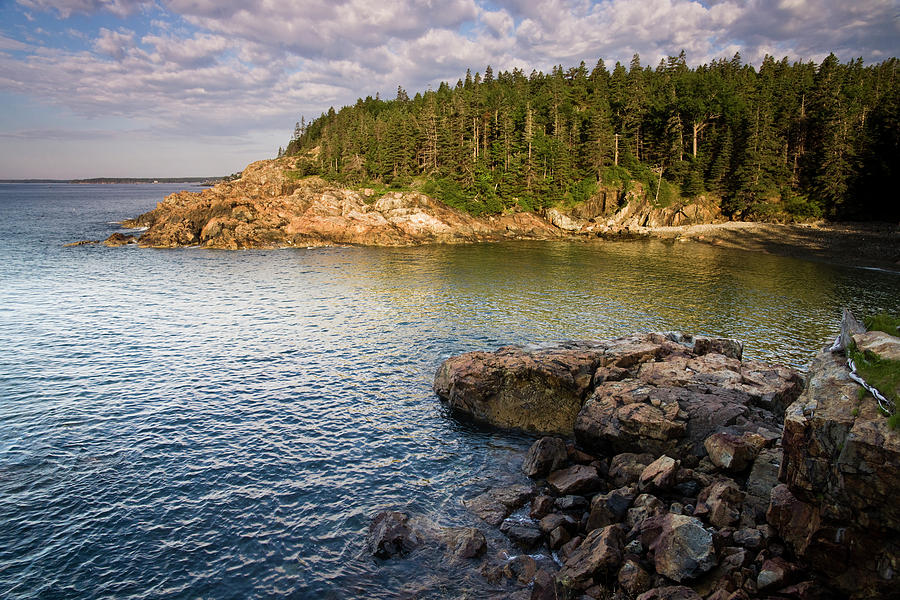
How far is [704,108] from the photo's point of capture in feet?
328

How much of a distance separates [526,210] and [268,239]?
51105mm

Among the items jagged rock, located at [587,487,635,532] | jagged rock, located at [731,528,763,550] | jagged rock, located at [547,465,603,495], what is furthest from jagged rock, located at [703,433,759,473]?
jagged rock, located at [547,465,603,495]

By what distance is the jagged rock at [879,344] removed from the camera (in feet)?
38.4

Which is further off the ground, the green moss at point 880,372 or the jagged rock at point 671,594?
the green moss at point 880,372

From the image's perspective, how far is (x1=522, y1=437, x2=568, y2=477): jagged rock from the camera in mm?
19297

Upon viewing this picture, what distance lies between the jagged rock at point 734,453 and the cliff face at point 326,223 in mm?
73368

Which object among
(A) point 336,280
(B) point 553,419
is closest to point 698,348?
(B) point 553,419

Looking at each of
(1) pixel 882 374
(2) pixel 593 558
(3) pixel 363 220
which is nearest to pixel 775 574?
(2) pixel 593 558

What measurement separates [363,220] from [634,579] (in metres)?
85.3

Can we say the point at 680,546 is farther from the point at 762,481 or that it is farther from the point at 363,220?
the point at 363,220

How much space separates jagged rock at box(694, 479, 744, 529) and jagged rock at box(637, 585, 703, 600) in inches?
114

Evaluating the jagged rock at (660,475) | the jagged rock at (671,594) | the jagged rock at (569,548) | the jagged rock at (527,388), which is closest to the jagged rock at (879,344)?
the jagged rock at (660,475)

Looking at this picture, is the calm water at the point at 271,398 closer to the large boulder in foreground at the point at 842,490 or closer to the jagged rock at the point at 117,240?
the large boulder in foreground at the point at 842,490

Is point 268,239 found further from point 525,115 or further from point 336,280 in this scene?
point 525,115
